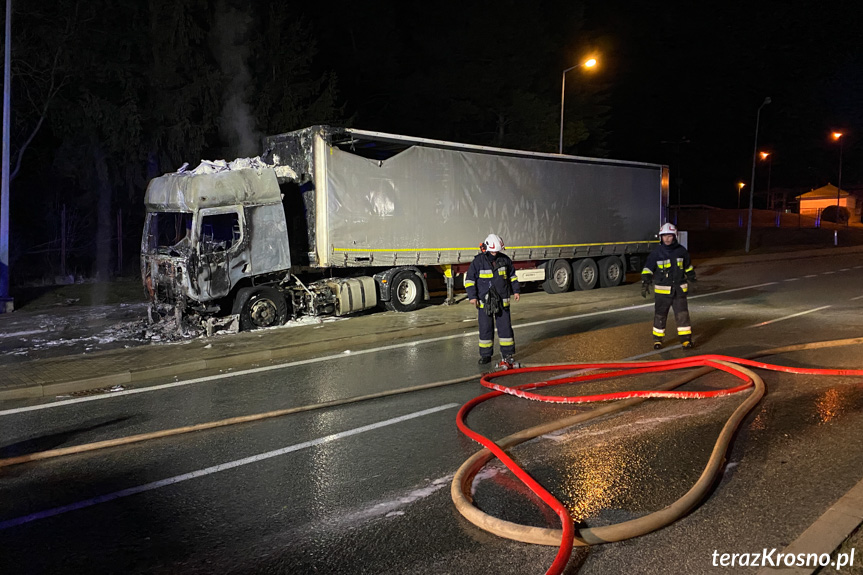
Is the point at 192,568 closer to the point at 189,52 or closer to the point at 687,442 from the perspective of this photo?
the point at 687,442

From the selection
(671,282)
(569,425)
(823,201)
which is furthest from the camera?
(823,201)

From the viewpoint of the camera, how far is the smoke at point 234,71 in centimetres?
2214

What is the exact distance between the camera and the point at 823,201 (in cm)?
6138

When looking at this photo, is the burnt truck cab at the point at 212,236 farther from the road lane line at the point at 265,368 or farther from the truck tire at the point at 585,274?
the truck tire at the point at 585,274

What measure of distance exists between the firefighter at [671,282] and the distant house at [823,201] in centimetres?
5776

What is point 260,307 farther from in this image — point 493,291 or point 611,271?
point 611,271

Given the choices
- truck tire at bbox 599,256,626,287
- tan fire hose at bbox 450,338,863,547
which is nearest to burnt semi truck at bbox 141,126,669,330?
truck tire at bbox 599,256,626,287

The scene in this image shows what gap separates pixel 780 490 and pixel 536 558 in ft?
6.57

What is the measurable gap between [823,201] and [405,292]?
59378mm

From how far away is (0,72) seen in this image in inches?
712

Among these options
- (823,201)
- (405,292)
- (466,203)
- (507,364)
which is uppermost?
(823,201)

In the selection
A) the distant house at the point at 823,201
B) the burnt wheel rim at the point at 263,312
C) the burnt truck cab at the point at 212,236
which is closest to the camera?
the burnt truck cab at the point at 212,236

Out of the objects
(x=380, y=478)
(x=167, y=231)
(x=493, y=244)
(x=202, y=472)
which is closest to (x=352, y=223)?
(x=167, y=231)

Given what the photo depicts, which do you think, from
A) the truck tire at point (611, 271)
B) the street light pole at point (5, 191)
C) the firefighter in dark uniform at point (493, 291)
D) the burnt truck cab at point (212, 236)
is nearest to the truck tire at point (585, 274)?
the truck tire at point (611, 271)
